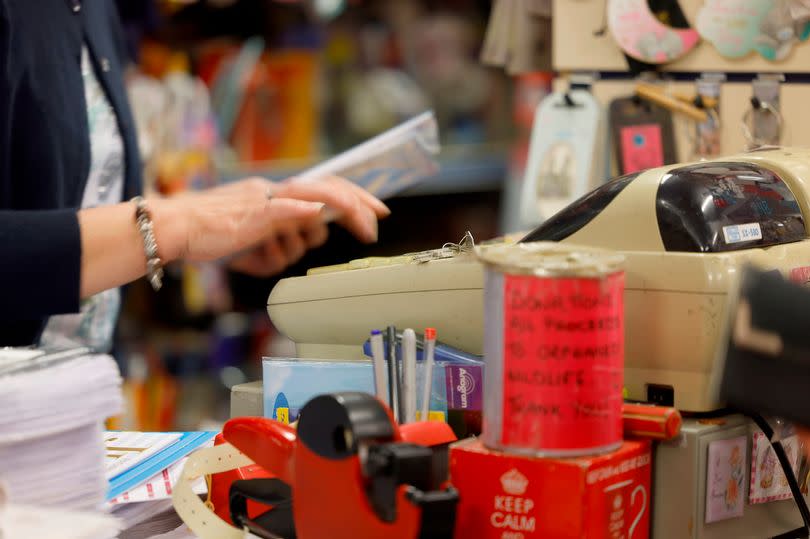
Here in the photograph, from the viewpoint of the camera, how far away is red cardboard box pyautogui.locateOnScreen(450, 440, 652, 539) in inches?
32.3

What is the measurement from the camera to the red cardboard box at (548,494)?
2.69 ft

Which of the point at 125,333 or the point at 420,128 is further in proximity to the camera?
the point at 125,333

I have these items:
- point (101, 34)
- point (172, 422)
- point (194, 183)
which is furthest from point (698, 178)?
point (172, 422)

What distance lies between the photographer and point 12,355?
894mm

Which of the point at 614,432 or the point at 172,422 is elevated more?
the point at 614,432

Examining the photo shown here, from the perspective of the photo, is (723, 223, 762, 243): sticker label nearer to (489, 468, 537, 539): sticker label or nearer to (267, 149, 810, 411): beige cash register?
(267, 149, 810, 411): beige cash register

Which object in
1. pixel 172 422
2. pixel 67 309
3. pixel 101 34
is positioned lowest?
pixel 172 422

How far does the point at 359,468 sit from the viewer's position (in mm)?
803

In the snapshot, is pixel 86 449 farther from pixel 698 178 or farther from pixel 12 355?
pixel 698 178

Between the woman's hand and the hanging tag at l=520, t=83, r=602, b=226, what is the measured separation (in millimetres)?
591

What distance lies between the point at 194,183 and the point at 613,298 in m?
1.92

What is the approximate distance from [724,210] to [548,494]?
0.35m

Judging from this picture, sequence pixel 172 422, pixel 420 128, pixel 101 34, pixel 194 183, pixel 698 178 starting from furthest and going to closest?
1. pixel 172 422
2. pixel 194 183
3. pixel 101 34
4. pixel 420 128
5. pixel 698 178

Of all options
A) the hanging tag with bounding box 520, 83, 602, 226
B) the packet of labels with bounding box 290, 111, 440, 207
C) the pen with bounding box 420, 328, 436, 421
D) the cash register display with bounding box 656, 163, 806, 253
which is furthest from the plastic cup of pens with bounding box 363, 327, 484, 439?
the hanging tag with bounding box 520, 83, 602, 226
